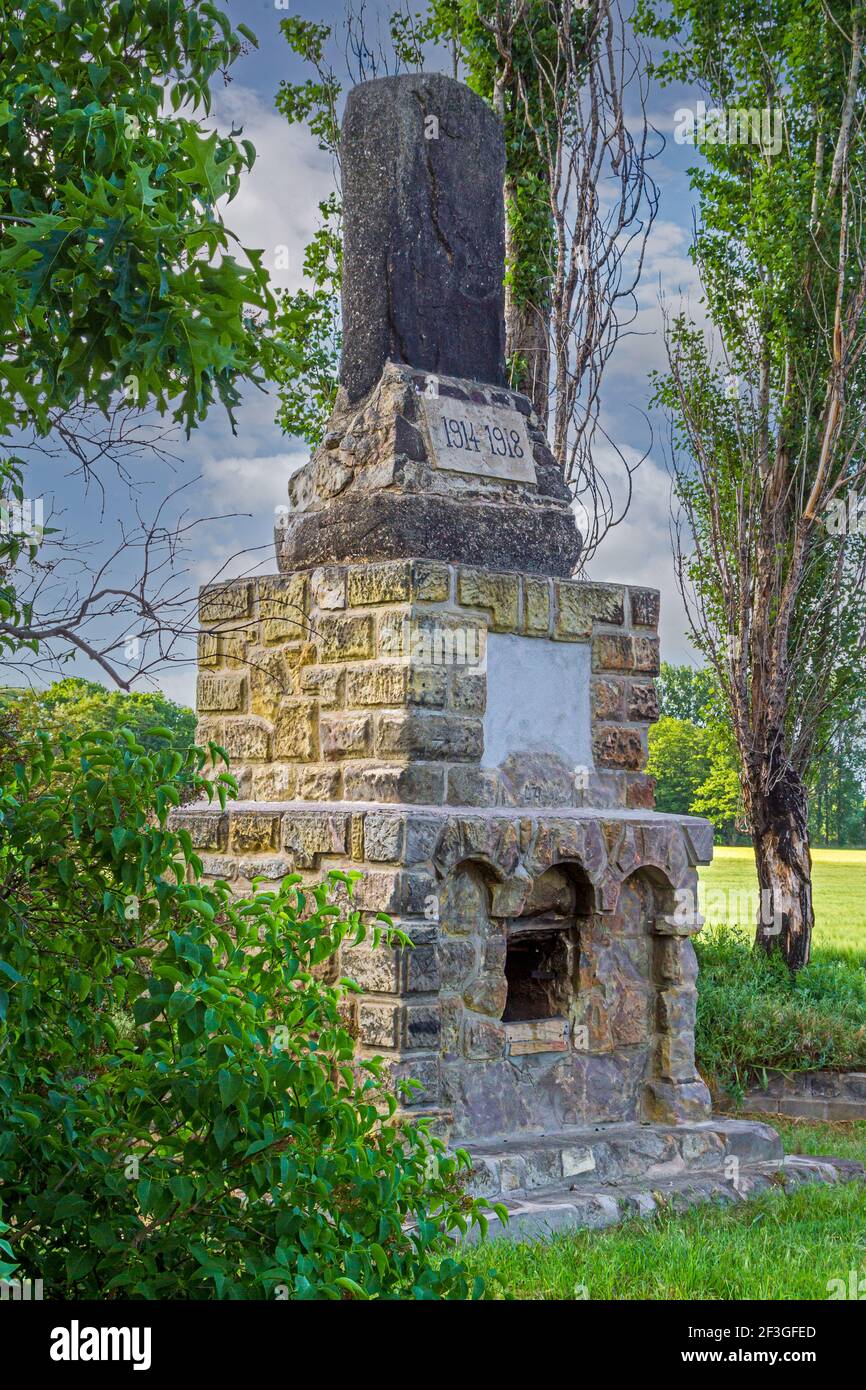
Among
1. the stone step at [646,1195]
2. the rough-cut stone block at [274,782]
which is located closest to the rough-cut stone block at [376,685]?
the rough-cut stone block at [274,782]

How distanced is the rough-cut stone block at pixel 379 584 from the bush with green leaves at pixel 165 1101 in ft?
7.97

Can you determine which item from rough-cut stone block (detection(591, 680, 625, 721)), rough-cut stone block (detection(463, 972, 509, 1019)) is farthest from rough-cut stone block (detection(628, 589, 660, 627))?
rough-cut stone block (detection(463, 972, 509, 1019))

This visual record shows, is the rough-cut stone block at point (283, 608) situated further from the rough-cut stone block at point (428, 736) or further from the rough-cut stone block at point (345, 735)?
the rough-cut stone block at point (428, 736)

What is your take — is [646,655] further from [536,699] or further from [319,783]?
[319,783]

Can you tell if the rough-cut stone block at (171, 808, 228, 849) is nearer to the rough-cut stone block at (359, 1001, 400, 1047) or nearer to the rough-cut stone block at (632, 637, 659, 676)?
the rough-cut stone block at (359, 1001, 400, 1047)

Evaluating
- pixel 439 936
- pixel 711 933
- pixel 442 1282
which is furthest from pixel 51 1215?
pixel 711 933

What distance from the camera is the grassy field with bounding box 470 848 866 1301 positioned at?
4.67m

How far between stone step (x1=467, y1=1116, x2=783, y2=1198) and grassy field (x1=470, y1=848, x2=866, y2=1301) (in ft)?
0.97

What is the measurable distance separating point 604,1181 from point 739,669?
650 centimetres

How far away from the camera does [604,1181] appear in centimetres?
589

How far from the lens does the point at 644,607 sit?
6.57 meters

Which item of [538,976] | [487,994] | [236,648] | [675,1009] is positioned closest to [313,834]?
[487,994]

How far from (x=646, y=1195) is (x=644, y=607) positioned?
2561 millimetres
